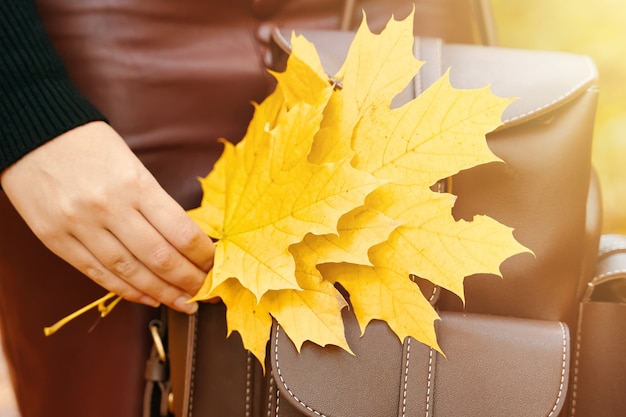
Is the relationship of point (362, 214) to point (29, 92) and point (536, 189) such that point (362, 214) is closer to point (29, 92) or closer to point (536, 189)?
point (536, 189)

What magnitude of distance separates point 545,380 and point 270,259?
25 centimetres

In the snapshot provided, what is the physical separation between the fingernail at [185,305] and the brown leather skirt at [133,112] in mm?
105

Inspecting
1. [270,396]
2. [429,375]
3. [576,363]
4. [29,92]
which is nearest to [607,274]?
[576,363]

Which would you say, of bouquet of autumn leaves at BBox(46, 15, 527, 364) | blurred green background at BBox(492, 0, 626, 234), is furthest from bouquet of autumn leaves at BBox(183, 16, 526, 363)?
blurred green background at BBox(492, 0, 626, 234)

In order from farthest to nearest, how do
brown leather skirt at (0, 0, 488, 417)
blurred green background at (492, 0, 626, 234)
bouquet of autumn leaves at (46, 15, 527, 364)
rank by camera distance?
blurred green background at (492, 0, 626, 234) → brown leather skirt at (0, 0, 488, 417) → bouquet of autumn leaves at (46, 15, 527, 364)

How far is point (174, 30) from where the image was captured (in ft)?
2.03

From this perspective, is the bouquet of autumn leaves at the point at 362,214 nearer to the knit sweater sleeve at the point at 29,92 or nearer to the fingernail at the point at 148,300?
the fingernail at the point at 148,300

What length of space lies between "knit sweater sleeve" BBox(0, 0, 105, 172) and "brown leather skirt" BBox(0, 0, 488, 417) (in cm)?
6

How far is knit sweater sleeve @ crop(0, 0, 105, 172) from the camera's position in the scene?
50 centimetres

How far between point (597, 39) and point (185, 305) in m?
0.84

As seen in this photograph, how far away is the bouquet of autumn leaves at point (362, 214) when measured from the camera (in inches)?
17.8

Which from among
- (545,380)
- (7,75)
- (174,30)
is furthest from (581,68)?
(7,75)

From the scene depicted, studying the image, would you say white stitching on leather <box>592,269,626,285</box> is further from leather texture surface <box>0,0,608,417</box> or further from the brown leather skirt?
the brown leather skirt

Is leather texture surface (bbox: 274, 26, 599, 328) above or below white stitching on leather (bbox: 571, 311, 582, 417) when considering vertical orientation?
above
